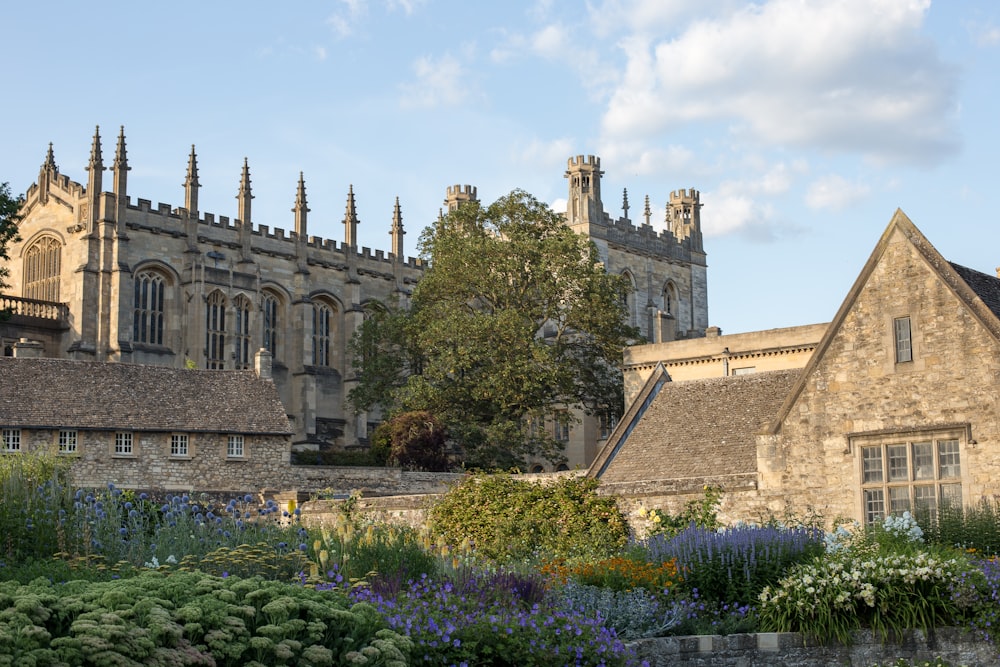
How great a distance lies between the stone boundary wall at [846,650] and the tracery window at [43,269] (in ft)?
187

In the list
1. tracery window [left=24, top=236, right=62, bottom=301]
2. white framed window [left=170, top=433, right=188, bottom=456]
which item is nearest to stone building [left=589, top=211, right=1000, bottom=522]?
white framed window [left=170, top=433, right=188, bottom=456]

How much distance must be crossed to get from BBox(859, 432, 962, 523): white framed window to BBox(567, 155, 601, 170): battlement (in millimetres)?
60394

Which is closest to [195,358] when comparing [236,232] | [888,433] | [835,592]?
[236,232]

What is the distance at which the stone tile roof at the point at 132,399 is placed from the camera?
3900 centimetres

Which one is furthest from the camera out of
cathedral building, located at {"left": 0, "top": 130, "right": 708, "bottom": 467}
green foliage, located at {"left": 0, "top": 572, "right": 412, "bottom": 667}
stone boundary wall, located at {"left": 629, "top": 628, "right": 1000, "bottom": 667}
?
cathedral building, located at {"left": 0, "top": 130, "right": 708, "bottom": 467}

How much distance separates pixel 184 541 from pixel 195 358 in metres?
53.0

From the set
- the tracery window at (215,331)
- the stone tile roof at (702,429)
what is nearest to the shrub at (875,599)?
the stone tile roof at (702,429)

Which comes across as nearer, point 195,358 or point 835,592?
point 835,592

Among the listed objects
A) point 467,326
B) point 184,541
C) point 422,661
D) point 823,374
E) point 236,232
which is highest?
point 236,232

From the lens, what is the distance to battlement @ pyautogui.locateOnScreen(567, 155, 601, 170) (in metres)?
80.1

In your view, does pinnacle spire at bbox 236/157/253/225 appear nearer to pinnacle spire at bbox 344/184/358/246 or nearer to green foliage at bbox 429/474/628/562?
pinnacle spire at bbox 344/184/358/246

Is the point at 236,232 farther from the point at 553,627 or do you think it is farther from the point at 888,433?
the point at 553,627

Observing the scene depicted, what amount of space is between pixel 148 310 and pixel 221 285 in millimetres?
4643

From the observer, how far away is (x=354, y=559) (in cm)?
1467
